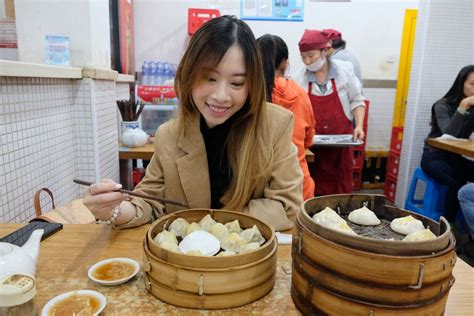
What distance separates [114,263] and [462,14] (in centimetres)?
457

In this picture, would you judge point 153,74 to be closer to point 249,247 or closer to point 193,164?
point 193,164

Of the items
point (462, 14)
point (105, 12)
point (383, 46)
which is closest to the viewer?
point (105, 12)

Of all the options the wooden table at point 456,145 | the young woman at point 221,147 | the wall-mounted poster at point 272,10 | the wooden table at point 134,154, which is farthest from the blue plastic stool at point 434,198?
the young woman at point 221,147

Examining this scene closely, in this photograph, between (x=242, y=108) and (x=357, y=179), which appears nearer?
(x=242, y=108)

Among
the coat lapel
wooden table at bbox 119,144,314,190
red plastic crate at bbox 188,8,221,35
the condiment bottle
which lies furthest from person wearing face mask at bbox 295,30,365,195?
the condiment bottle

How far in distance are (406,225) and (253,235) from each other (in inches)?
15.5

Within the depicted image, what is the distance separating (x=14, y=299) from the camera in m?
0.69

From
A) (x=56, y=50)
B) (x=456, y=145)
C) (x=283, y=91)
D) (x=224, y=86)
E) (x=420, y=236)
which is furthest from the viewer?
(x=456, y=145)

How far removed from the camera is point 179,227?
106 centimetres

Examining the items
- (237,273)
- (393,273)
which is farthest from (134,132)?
(393,273)

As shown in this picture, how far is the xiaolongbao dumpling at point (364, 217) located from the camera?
921 millimetres

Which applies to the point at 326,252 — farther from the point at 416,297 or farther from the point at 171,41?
the point at 171,41

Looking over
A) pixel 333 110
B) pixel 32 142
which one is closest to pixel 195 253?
pixel 32 142

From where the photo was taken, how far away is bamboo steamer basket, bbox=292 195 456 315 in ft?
2.30
